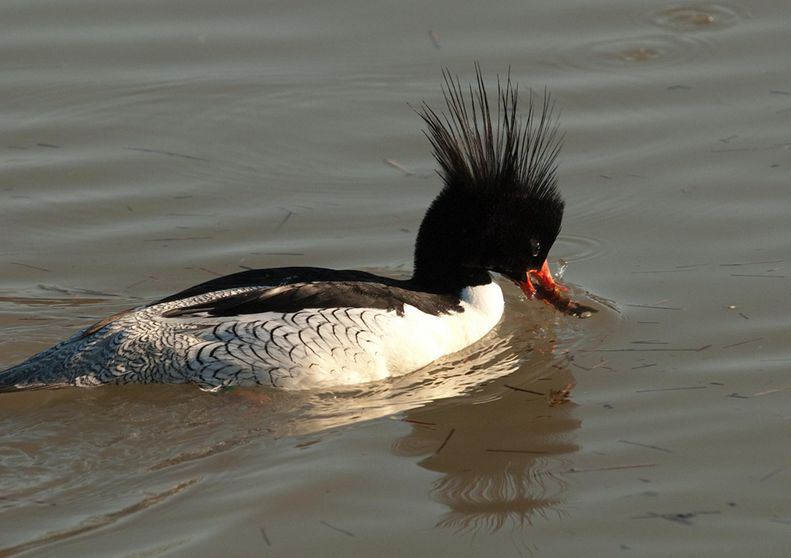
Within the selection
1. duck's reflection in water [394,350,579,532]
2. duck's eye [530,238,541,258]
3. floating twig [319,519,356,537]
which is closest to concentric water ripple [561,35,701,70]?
duck's eye [530,238,541,258]

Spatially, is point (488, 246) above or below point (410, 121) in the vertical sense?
below

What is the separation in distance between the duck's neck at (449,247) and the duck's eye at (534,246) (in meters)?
0.38

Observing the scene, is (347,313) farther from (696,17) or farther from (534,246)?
(696,17)

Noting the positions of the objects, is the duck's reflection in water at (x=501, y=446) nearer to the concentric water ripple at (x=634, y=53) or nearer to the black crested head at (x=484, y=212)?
the black crested head at (x=484, y=212)

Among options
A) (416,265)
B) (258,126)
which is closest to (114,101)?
(258,126)

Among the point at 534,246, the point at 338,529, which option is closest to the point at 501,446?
the point at 338,529

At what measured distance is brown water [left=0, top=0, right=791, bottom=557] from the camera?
7402 mm

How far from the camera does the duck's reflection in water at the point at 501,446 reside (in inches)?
296

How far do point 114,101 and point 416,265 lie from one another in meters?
4.55

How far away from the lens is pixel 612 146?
12422 millimetres

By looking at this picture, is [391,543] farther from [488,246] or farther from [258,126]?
[258,126]

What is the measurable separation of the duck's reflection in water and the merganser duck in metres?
0.66

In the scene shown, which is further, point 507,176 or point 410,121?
point 410,121

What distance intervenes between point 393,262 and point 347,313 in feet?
5.80
